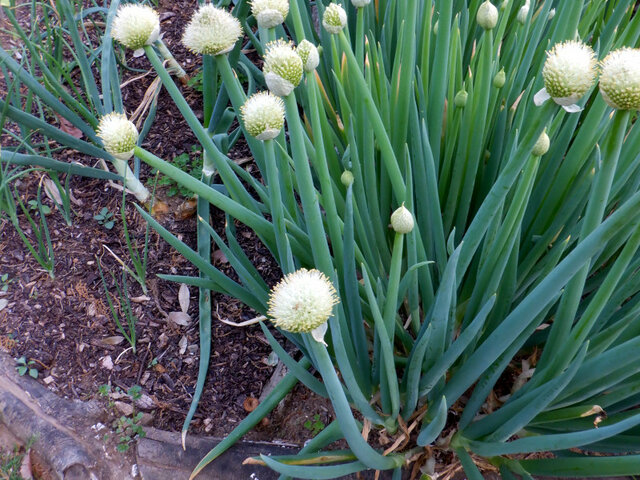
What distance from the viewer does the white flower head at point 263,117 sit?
2.34 feet

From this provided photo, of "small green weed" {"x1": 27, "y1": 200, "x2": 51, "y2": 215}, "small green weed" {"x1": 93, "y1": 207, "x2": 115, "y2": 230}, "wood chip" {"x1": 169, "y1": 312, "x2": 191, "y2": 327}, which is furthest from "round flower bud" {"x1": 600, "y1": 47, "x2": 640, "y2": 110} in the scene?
"small green weed" {"x1": 27, "y1": 200, "x2": 51, "y2": 215}

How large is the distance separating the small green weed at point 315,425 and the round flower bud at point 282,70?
90 cm

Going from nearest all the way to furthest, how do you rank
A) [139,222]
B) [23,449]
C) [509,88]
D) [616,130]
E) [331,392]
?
[616,130], [331,392], [509,88], [23,449], [139,222]

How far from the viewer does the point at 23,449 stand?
1.42 m

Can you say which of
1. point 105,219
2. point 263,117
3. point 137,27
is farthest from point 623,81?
point 105,219

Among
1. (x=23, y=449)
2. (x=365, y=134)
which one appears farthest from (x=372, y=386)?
(x=23, y=449)

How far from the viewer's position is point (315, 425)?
1318 millimetres

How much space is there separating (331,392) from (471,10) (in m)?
1.19

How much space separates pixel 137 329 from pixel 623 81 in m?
1.40

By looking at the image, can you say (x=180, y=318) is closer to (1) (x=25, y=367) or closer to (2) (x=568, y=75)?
(1) (x=25, y=367)

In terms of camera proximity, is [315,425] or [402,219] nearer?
[402,219]

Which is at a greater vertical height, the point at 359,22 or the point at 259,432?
the point at 359,22

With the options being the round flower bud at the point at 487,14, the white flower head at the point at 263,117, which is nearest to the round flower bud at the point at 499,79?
the round flower bud at the point at 487,14

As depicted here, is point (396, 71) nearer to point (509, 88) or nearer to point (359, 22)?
point (359, 22)
